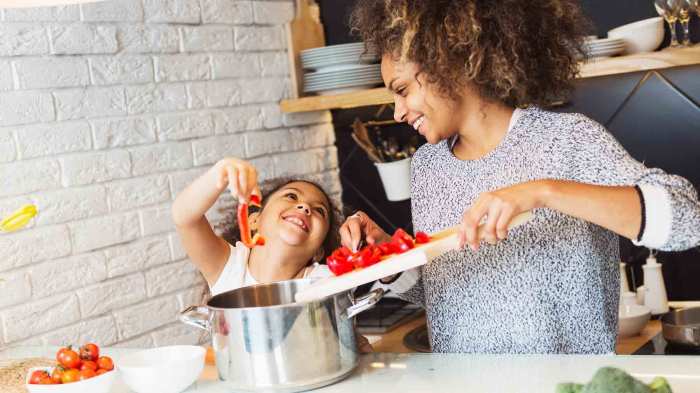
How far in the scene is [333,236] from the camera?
223cm

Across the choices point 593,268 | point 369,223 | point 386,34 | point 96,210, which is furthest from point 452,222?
point 96,210

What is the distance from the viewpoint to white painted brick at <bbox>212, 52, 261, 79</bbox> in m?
2.87

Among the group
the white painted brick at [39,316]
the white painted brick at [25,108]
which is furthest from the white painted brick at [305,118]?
the white painted brick at [39,316]

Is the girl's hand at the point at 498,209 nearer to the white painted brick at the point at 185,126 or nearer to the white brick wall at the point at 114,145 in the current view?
the white brick wall at the point at 114,145

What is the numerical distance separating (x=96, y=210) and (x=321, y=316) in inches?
49.5

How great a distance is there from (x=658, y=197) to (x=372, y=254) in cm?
46

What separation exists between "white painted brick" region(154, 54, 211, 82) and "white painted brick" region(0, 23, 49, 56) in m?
0.42

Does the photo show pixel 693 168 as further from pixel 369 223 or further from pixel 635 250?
pixel 369 223

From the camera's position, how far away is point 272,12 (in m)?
3.13

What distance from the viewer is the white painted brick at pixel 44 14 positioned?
7.18 ft

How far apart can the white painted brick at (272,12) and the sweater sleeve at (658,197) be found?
6.14ft

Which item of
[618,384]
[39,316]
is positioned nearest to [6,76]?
[39,316]

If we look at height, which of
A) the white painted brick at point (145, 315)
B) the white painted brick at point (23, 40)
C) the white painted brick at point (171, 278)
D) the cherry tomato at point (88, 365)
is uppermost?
the white painted brick at point (23, 40)

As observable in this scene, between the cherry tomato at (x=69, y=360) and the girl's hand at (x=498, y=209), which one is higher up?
the girl's hand at (x=498, y=209)
